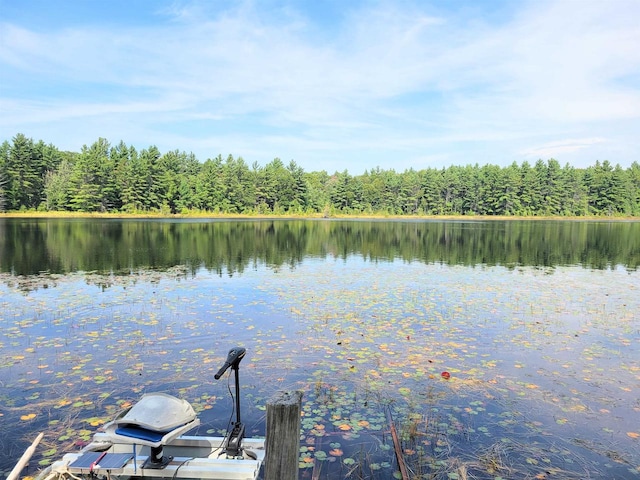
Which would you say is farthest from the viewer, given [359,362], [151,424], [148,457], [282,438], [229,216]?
[229,216]

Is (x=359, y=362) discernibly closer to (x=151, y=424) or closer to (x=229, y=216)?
(x=151, y=424)

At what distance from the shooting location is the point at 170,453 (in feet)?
14.7

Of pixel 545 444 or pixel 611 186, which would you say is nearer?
pixel 545 444

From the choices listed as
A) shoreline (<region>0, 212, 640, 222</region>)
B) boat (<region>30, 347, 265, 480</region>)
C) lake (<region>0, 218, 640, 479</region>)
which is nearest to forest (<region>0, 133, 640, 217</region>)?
shoreline (<region>0, 212, 640, 222</region>)

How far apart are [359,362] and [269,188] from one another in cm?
8880

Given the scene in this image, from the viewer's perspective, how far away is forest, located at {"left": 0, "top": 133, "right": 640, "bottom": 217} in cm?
7906

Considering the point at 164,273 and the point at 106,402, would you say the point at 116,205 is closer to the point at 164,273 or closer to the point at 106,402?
the point at 164,273

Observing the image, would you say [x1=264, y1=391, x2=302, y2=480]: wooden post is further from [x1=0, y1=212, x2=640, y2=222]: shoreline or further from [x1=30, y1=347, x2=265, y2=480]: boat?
[x1=0, y1=212, x2=640, y2=222]: shoreline

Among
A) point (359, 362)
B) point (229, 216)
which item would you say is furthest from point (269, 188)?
point (359, 362)

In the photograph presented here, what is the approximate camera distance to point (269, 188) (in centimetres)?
9506

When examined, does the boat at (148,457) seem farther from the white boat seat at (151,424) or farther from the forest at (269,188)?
the forest at (269,188)

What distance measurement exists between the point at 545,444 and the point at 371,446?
7.01ft

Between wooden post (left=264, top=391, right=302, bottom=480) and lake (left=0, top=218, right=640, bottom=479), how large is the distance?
1.22 metres

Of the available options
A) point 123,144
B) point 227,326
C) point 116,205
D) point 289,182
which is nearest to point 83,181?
point 116,205
